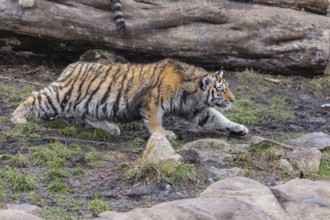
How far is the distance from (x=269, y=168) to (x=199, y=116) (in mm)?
1878

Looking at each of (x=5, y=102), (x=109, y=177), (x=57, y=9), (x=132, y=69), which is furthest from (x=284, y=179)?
(x=57, y=9)

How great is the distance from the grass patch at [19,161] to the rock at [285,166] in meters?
2.50

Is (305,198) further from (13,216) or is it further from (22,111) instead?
(22,111)

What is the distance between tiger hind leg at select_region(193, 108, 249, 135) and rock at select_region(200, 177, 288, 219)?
3.58 meters

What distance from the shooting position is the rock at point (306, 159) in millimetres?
7199

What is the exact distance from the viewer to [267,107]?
34.4 ft

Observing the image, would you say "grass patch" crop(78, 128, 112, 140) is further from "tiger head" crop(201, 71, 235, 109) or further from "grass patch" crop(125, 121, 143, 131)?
"tiger head" crop(201, 71, 235, 109)

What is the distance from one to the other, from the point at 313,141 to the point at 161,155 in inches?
93.2

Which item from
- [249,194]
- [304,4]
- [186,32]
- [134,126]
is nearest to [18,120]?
[134,126]

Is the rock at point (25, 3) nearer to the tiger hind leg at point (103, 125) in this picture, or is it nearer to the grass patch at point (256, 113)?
the tiger hind leg at point (103, 125)

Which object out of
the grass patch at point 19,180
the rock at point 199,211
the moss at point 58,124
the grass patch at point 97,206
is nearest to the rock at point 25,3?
the moss at point 58,124

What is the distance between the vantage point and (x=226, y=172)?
673 centimetres

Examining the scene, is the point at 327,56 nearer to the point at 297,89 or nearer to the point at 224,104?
the point at 297,89

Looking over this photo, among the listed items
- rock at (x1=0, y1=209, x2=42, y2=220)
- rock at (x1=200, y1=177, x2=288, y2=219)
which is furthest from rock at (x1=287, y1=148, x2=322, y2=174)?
rock at (x1=0, y1=209, x2=42, y2=220)
